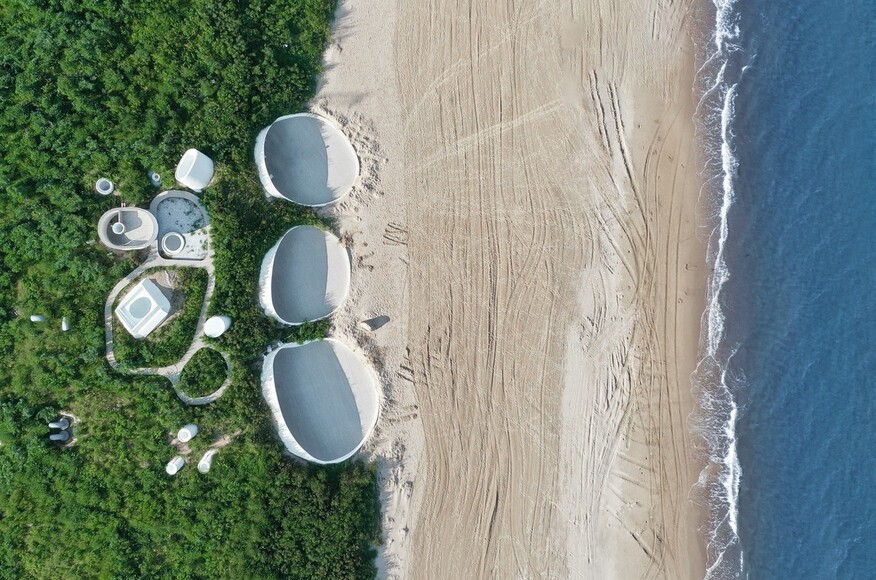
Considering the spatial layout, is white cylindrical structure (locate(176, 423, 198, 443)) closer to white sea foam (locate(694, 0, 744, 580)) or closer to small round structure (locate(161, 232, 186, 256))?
small round structure (locate(161, 232, 186, 256))

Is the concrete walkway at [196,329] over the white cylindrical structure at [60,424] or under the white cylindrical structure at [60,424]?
over

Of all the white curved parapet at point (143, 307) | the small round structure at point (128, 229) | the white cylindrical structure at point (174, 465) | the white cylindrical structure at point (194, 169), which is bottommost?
the white cylindrical structure at point (174, 465)

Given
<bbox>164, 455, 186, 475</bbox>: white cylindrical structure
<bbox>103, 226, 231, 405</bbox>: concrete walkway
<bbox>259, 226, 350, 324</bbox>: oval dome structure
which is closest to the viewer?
<bbox>164, 455, 186, 475</bbox>: white cylindrical structure

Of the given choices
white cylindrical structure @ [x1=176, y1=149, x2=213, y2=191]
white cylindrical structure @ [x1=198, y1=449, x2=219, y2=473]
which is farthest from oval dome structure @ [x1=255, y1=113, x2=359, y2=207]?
white cylindrical structure @ [x1=198, y1=449, x2=219, y2=473]

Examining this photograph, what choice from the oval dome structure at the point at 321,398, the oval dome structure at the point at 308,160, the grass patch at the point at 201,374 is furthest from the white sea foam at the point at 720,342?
the grass patch at the point at 201,374

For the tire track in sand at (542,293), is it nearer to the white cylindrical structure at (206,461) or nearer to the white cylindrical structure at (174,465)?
the white cylindrical structure at (206,461)

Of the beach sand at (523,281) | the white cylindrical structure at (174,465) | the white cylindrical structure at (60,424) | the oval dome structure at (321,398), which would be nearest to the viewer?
the white cylindrical structure at (60,424)

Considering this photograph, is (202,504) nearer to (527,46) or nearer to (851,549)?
(527,46)

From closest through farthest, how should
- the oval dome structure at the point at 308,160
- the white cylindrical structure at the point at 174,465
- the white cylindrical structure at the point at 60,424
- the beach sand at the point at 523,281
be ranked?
the white cylindrical structure at the point at 60,424, the white cylindrical structure at the point at 174,465, the oval dome structure at the point at 308,160, the beach sand at the point at 523,281
